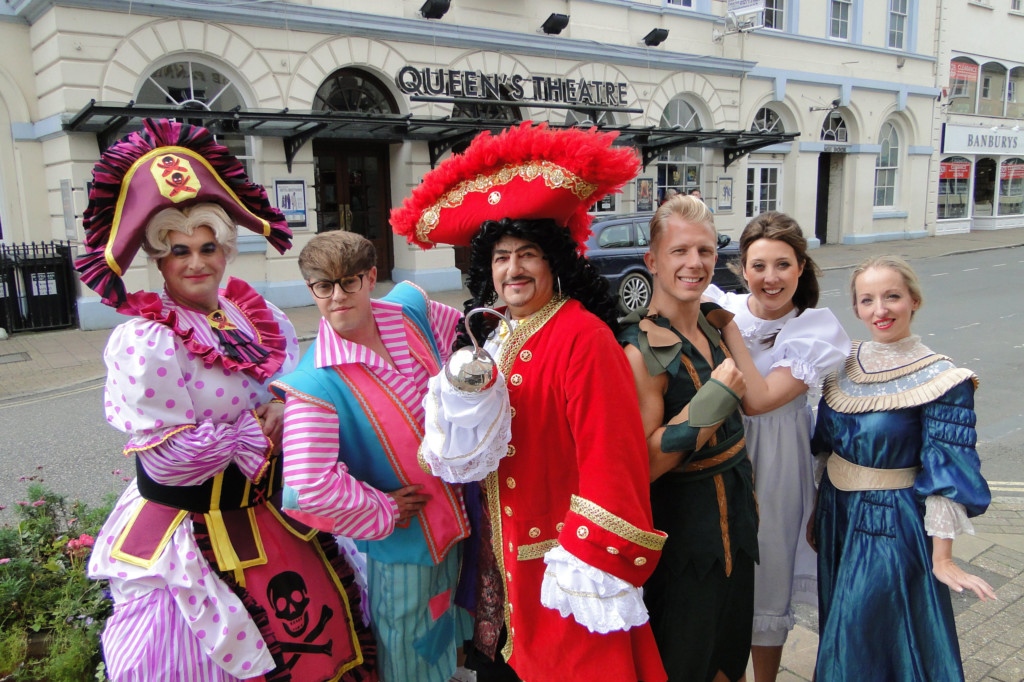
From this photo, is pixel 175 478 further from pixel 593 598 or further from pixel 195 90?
pixel 195 90

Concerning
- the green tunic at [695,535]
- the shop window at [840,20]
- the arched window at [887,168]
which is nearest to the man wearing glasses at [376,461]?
the green tunic at [695,535]

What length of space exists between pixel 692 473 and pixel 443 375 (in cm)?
79

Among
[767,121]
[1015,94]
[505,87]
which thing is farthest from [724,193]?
[1015,94]

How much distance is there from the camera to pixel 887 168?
856 inches

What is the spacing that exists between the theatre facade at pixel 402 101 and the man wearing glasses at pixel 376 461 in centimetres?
862

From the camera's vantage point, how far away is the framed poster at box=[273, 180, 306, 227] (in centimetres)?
1190

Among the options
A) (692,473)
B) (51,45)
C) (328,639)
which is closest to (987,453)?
(692,473)

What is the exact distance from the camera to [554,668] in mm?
1930

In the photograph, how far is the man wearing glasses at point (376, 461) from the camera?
1910mm

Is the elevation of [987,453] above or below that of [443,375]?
below

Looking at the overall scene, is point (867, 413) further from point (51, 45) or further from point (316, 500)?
point (51, 45)

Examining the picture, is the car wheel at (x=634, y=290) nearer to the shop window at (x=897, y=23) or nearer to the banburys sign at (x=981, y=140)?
the shop window at (x=897, y=23)

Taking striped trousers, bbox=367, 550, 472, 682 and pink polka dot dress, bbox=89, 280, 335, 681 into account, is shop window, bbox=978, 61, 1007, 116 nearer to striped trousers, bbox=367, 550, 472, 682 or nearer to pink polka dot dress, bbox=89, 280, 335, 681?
striped trousers, bbox=367, 550, 472, 682

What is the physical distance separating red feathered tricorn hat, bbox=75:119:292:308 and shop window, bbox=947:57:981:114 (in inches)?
1015
